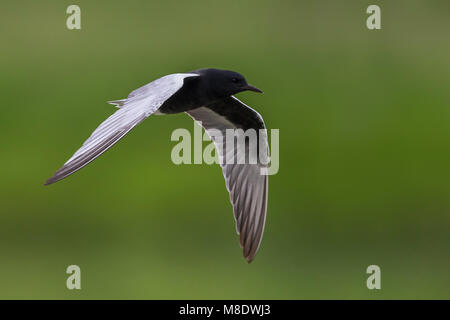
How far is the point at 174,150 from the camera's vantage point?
993 centimetres

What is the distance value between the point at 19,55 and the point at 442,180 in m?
4.69

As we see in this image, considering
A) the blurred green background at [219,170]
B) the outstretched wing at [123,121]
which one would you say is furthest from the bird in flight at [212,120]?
the blurred green background at [219,170]

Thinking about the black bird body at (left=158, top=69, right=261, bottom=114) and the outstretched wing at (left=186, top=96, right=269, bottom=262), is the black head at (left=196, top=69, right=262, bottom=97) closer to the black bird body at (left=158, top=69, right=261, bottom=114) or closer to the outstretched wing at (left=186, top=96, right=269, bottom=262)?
the black bird body at (left=158, top=69, right=261, bottom=114)

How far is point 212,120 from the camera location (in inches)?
212

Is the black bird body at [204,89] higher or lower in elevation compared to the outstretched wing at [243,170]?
higher

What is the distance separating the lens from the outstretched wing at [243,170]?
5.31 metres

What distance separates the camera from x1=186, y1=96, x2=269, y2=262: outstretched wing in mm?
5309

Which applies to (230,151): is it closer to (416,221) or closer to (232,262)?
(232,262)

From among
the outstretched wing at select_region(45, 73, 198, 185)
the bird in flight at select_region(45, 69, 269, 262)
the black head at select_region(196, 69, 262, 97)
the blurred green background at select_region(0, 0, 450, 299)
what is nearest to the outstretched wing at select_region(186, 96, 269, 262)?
the bird in flight at select_region(45, 69, 269, 262)

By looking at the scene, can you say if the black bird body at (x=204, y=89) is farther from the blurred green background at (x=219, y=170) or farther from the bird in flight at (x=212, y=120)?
the blurred green background at (x=219, y=170)

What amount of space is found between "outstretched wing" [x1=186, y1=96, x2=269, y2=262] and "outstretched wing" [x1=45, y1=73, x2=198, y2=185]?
0.62 m

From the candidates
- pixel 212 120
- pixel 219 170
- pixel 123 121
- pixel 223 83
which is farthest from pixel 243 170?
pixel 219 170

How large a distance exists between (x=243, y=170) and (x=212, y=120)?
32 centimetres

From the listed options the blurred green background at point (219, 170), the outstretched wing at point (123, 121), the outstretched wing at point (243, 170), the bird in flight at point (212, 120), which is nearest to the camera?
the outstretched wing at point (123, 121)
